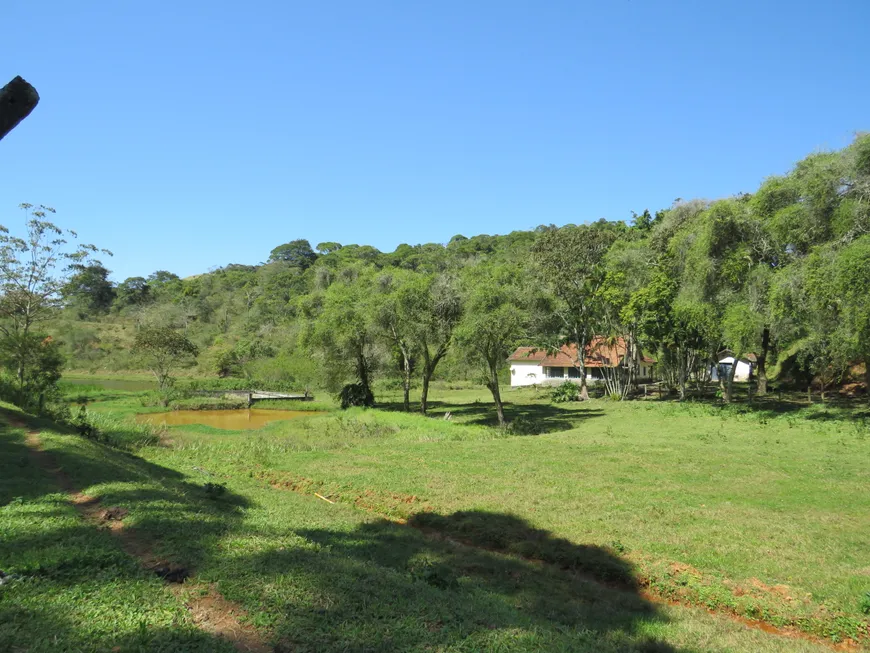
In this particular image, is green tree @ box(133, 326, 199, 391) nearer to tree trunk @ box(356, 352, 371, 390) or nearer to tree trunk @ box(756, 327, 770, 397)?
tree trunk @ box(356, 352, 371, 390)

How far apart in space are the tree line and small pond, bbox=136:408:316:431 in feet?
13.7

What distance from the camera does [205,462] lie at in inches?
686

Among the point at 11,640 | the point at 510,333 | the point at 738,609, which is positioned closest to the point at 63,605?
the point at 11,640

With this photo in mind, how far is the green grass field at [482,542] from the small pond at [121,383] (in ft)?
129

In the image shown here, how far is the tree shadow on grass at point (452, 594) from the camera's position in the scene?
4.75 metres

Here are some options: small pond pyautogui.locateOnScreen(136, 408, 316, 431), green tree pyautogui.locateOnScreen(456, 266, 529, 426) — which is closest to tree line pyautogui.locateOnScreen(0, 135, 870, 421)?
green tree pyautogui.locateOnScreen(456, 266, 529, 426)

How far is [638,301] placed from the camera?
34.4 metres

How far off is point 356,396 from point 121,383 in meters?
36.7

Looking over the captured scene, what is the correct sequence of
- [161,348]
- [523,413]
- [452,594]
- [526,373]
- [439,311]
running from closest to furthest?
[452,594] < [439,311] < [523,413] < [161,348] < [526,373]

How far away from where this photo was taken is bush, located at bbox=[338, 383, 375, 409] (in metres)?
38.2

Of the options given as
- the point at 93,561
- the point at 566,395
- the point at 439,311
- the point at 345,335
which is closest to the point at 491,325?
the point at 439,311

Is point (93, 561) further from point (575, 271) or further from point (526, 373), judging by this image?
point (526, 373)

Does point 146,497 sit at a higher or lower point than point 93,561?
lower

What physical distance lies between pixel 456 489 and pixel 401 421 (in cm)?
1511
